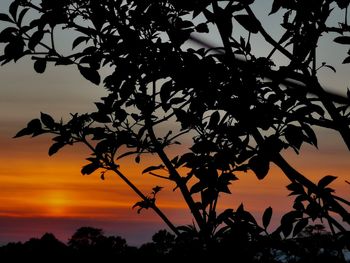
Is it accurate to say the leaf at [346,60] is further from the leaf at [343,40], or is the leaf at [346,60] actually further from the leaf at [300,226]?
the leaf at [300,226]

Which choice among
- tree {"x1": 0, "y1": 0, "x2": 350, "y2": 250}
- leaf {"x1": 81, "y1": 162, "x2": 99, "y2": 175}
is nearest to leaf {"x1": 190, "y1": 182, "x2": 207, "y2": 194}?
tree {"x1": 0, "y1": 0, "x2": 350, "y2": 250}

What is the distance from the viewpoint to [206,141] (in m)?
3.04

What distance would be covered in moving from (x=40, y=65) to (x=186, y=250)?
5.61ft

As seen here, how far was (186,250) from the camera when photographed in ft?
12.0

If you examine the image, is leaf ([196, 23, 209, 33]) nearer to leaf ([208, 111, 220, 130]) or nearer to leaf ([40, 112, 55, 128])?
leaf ([208, 111, 220, 130])

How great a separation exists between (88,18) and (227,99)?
1415mm

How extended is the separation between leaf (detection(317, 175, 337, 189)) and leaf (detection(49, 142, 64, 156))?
2046 mm

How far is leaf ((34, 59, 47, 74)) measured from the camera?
110 inches

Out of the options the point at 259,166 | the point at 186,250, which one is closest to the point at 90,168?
the point at 186,250

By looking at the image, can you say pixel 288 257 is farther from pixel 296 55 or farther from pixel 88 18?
pixel 88 18

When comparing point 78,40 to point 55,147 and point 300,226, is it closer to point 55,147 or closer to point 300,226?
point 55,147

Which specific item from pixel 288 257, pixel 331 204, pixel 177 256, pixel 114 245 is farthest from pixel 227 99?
pixel 114 245

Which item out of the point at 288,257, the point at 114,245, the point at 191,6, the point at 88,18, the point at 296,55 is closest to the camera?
the point at 191,6

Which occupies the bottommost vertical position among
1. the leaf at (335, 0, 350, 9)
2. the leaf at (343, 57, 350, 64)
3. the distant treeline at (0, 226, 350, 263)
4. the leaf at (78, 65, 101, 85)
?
the distant treeline at (0, 226, 350, 263)
